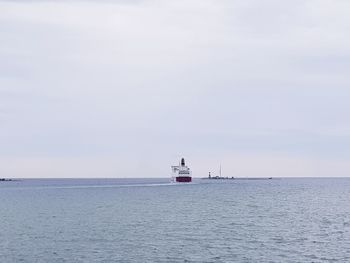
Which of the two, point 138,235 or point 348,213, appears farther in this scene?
point 348,213

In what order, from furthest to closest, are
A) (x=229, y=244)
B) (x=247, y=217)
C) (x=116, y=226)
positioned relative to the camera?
(x=247, y=217), (x=116, y=226), (x=229, y=244)

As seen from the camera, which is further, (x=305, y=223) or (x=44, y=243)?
(x=305, y=223)

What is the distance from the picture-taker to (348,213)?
110625mm

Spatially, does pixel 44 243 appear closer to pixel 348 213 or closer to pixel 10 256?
pixel 10 256

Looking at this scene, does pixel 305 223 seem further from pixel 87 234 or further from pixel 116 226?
pixel 87 234

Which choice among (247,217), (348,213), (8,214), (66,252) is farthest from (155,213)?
(66,252)

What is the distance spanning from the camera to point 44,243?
65.8 metres

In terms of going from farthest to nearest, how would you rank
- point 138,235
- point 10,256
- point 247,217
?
point 247,217, point 138,235, point 10,256

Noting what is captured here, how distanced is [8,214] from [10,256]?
172 feet

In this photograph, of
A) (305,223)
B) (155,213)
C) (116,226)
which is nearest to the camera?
(116,226)

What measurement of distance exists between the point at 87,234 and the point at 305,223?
37.6 metres

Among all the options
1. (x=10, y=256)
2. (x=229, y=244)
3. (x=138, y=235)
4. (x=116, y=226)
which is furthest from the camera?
(x=116, y=226)

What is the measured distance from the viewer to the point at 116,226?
82.4 metres

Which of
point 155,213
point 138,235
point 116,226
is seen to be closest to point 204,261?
point 138,235
